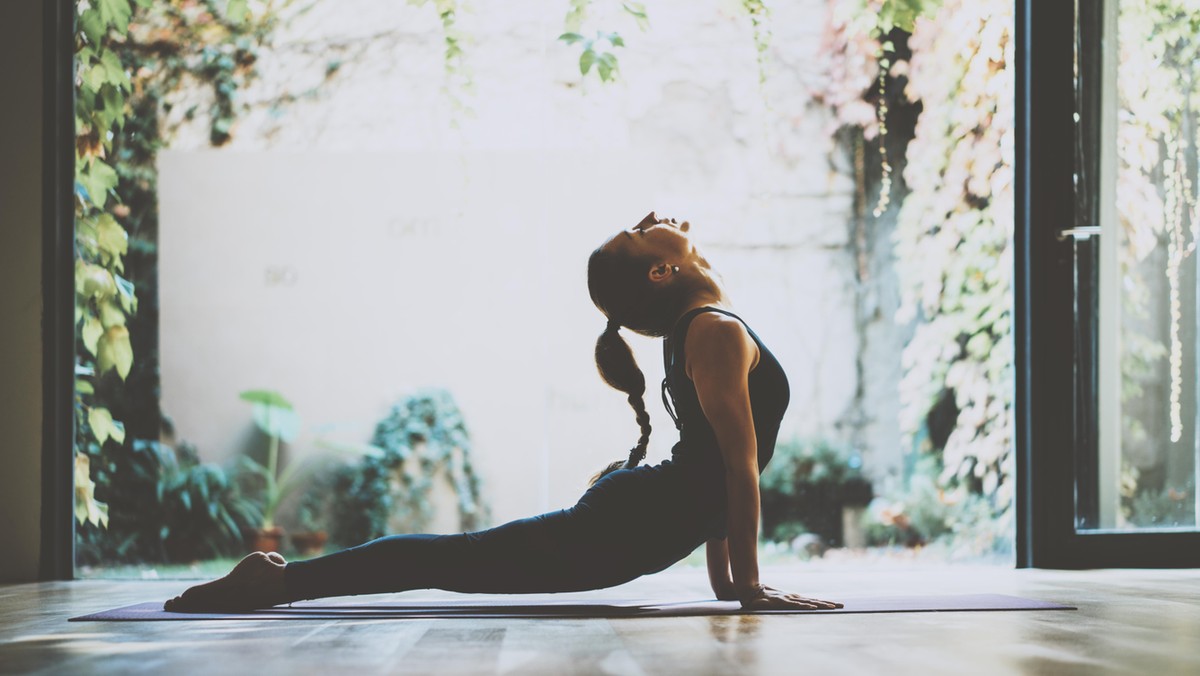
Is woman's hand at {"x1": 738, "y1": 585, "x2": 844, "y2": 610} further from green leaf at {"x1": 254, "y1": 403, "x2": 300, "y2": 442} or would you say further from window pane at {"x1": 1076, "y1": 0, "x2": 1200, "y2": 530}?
green leaf at {"x1": 254, "y1": 403, "x2": 300, "y2": 442}

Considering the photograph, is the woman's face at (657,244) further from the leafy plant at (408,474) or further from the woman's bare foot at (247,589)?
the leafy plant at (408,474)

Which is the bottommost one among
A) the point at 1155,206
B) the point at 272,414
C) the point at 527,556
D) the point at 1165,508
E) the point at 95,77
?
the point at 1165,508

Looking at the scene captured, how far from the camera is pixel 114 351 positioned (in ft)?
9.23

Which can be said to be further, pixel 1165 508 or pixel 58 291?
pixel 1165 508

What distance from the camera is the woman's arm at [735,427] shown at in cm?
162

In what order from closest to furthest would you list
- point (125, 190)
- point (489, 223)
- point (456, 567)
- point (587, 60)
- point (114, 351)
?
point (456, 567) → point (114, 351) → point (587, 60) → point (125, 190) → point (489, 223)

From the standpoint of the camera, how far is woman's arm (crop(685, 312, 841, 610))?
5.32 feet

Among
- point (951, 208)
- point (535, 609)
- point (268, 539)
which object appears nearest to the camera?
point (535, 609)

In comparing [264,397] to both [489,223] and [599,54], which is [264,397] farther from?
[599,54]

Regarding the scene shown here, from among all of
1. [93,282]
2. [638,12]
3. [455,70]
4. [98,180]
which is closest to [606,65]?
[638,12]

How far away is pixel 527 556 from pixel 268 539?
266 centimetres

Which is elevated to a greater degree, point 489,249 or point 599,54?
point 599,54

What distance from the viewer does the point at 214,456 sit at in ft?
13.1

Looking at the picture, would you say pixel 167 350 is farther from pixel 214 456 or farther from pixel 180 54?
pixel 180 54
